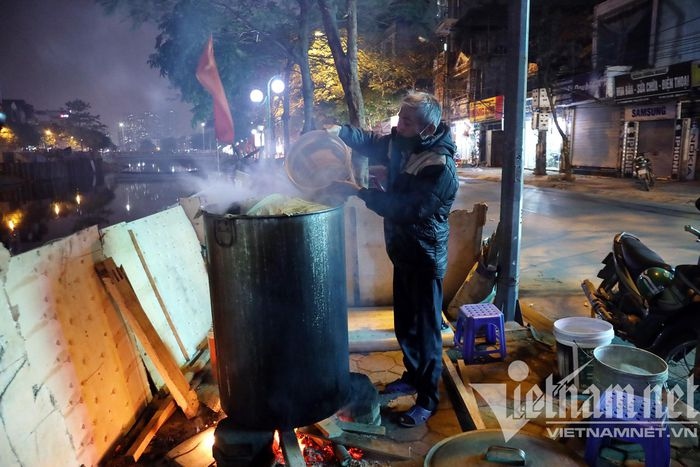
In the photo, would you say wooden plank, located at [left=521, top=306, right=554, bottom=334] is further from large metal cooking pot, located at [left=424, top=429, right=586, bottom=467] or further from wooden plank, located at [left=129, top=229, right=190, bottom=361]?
wooden plank, located at [left=129, top=229, right=190, bottom=361]

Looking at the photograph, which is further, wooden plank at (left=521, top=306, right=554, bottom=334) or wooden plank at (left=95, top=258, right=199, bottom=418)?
wooden plank at (left=521, top=306, right=554, bottom=334)

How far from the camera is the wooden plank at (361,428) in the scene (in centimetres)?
336

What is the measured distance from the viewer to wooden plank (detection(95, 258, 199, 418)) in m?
3.54

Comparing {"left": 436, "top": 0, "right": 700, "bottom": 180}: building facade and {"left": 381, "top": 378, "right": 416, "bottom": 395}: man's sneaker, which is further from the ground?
{"left": 436, "top": 0, "right": 700, "bottom": 180}: building facade

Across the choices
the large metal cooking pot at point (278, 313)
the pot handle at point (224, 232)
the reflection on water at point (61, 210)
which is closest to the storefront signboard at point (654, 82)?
the reflection on water at point (61, 210)

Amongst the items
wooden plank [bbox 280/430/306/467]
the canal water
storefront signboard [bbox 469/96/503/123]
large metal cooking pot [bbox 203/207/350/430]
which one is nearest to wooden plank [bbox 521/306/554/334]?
large metal cooking pot [bbox 203/207/350/430]

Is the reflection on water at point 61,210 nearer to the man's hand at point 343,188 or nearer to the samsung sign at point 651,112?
the man's hand at point 343,188

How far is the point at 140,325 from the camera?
3578 mm

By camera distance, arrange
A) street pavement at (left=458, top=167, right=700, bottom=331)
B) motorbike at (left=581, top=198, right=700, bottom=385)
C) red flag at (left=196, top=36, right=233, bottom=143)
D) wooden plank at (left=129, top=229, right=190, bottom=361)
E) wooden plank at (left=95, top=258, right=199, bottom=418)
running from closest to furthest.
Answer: wooden plank at (left=95, top=258, right=199, bottom=418) < motorbike at (left=581, top=198, right=700, bottom=385) < wooden plank at (left=129, top=229, right=190, bottom=361) < street pavement at (left=458, top=167, right=700, bottom=331) < red flag at (left=196, top=36, right=233, bottom=143)

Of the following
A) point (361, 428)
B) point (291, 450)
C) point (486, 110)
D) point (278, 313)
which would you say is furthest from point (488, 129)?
point (291, 450)

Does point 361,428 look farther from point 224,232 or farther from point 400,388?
point 224,232

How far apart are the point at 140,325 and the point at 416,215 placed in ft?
7.56

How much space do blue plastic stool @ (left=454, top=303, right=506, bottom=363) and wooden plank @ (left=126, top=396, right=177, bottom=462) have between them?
2694mm

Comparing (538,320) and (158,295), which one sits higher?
(158,295)
